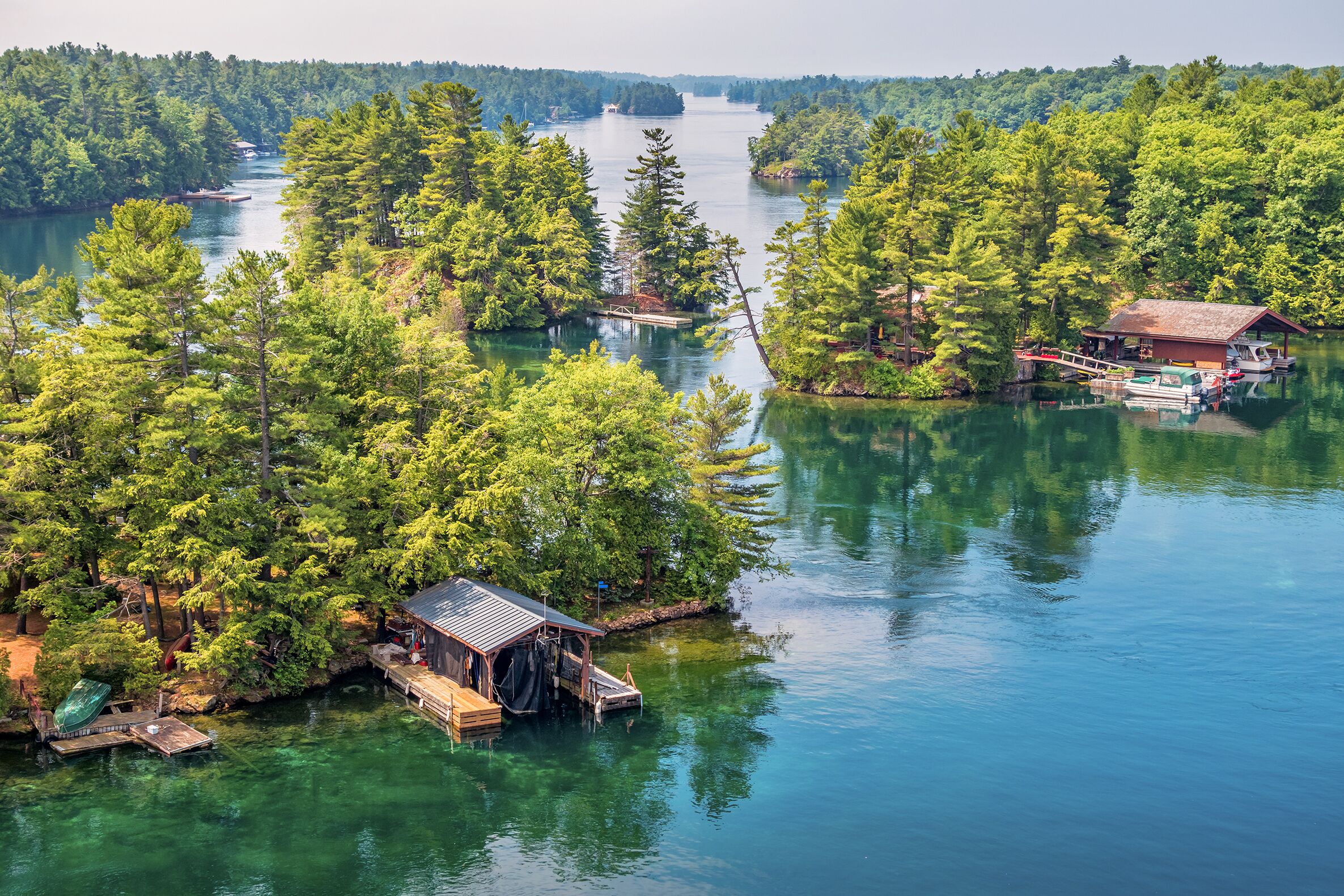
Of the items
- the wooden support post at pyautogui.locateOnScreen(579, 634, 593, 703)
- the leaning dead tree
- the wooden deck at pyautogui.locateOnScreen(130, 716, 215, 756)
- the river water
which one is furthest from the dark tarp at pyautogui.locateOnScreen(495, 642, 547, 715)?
the leaning dead tree

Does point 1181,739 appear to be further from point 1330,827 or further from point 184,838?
point 184,838

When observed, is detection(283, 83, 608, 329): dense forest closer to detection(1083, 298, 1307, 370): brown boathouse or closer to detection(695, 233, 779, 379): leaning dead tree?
detection(695, 233, 779, 379): leaning dead tree

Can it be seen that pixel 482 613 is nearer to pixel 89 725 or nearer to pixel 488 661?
pixel 488 661

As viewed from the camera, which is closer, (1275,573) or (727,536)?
(727,536)

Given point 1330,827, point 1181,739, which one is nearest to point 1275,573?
point 1181,739

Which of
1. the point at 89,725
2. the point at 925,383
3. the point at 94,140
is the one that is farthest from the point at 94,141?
the point at 89,725

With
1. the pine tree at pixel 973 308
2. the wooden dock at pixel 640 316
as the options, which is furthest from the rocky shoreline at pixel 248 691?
the wooden dock at pixel 640 316
